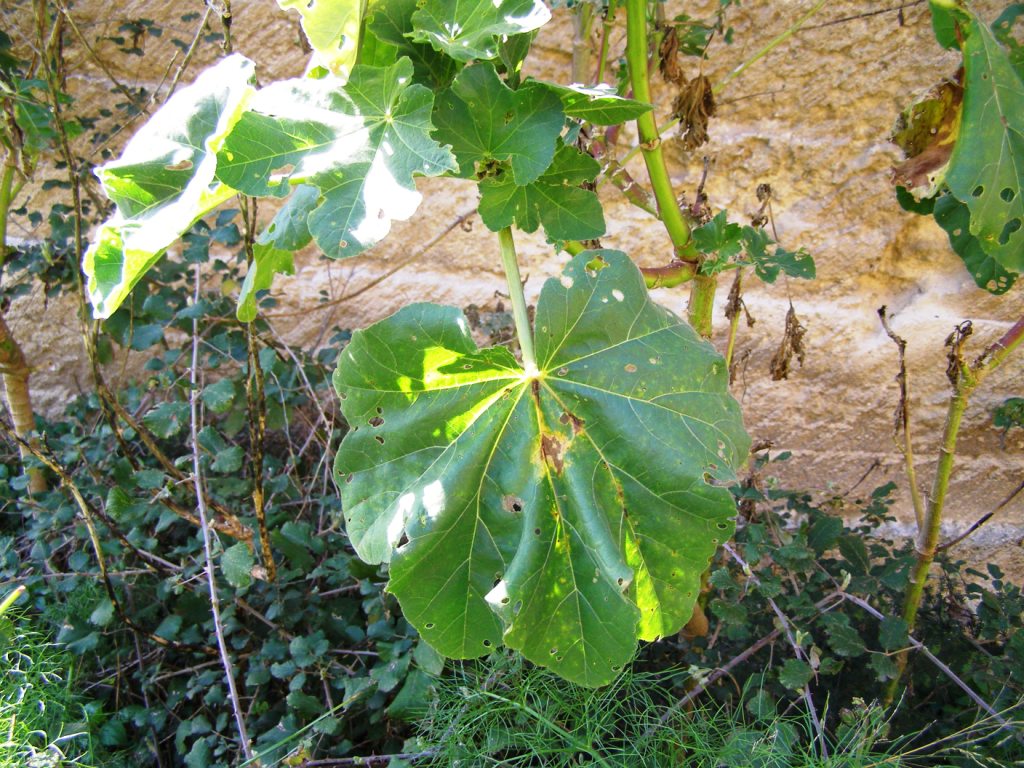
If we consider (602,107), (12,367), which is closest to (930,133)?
(602,107)

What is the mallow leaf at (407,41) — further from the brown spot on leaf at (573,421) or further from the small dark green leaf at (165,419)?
the small dark green leaf at (165,419)

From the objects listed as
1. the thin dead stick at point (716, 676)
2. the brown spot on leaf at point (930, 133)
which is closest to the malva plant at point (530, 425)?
the thin dead stick at point (716, 676)

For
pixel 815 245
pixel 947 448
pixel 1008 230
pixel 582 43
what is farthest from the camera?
pixel 815 245

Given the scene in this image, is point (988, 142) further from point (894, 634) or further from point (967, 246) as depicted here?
point (894, 634)

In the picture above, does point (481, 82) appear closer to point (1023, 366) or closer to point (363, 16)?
point (363, 16)

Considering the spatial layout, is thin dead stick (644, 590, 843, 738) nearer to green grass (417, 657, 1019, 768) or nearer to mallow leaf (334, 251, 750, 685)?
green grass (417, 657, 1019, 768)

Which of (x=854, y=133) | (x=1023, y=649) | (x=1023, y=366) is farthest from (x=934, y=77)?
(x=1023, y=649)

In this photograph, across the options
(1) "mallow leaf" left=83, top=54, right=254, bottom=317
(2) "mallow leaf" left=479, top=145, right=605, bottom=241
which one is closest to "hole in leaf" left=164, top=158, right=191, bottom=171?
(1) "mallow leaf" left=83, top=54, right=254, bottom=317
